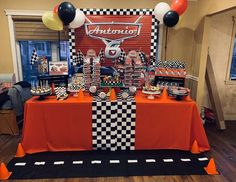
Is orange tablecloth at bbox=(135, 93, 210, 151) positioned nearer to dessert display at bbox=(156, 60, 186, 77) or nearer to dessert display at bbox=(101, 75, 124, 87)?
dessert display at bbox=(101, 75, 124, 87)

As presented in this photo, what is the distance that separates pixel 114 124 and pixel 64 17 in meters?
1.87

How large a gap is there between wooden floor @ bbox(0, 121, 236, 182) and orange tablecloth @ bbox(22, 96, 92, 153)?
0.46m

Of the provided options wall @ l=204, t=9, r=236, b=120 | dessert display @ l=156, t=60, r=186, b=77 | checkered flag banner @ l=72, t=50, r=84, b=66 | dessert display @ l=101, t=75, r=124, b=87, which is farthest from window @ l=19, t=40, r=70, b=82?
wall @ l=204, t=9, r=236, b=120

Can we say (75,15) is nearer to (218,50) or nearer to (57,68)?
(57,68)

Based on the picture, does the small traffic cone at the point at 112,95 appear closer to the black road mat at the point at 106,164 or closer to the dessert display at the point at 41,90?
the black road mat at the point at 106,164

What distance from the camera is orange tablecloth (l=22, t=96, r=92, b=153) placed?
102 inches

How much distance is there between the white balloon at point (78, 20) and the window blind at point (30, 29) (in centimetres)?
50

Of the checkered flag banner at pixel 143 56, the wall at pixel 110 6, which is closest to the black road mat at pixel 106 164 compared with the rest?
the checkered flag banner at pixel 143 56

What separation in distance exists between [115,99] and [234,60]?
9.84ft

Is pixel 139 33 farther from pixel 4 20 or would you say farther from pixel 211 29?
pixel 4 20

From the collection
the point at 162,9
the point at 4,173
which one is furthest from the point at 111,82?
the point at 4,173

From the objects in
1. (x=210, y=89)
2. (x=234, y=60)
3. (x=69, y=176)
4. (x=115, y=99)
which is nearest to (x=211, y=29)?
(x=234, y=60)

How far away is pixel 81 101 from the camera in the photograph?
8.57 ft

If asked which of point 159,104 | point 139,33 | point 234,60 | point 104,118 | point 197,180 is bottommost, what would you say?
point 197,180
